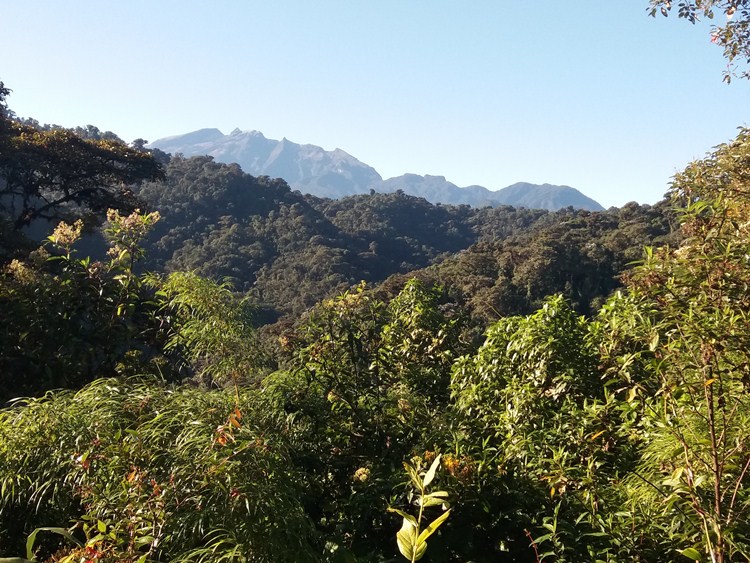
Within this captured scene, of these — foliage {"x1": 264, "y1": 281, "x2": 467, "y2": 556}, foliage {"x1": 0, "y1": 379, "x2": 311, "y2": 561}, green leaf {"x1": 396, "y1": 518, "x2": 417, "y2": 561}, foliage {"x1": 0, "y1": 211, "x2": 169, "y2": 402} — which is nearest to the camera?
green leaf {"x1": 396, "y1": 518, "x2": 417, "y2": 561}

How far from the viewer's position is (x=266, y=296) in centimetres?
3400

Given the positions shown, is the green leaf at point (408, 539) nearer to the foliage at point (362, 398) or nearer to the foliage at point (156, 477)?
the foliage at point (156, 477)

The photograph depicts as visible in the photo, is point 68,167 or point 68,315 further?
point 68,167

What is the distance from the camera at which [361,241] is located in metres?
46.2

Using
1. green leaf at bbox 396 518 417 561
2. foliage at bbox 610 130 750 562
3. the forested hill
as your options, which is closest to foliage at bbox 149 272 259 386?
foliage at bbox 610 130 750 562

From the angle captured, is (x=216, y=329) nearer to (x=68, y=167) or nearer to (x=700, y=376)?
(x=700, y=376)

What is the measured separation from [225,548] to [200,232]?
40.6 m

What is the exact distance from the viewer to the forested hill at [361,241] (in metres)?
26.1

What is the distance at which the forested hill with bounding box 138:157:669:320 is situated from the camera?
26094 millimetres

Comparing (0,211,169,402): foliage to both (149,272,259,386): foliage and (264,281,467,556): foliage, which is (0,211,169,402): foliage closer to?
(149,272,259,386): foliage

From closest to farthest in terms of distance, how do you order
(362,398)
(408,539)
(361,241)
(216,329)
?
(408,539) → (362,398) → (216,329) → (361,241)

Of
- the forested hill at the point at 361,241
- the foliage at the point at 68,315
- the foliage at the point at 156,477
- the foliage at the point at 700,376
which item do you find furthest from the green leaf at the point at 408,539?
the forested hill at the point at 361,241

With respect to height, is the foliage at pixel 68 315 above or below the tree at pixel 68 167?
below

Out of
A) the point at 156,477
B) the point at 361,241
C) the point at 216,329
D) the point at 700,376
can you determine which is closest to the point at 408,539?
the point at 156,477
